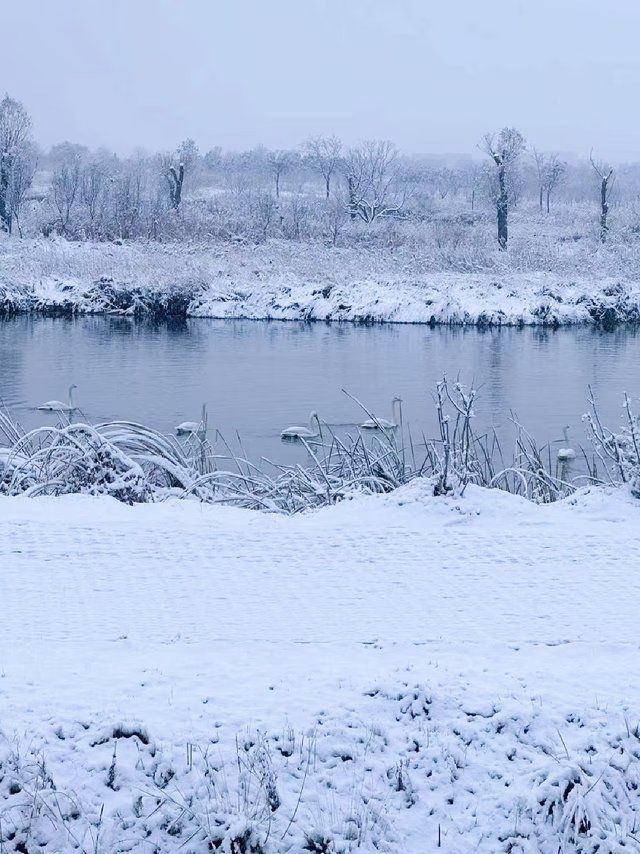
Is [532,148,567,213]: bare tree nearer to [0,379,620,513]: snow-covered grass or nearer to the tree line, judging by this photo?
the tree line

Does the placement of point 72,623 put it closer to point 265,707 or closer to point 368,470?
point 265,707

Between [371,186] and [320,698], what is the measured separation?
57.4 m

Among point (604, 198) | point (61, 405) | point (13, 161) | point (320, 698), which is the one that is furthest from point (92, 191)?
point (320, 698)

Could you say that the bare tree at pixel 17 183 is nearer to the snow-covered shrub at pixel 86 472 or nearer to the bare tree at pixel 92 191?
the bare tree at pixel 92 191

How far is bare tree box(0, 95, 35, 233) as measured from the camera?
4172 centimetres

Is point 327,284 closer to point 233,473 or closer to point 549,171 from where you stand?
point 233,473

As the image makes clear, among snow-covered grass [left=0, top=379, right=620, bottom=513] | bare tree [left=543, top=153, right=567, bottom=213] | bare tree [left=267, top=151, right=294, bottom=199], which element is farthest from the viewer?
bare tree [left=267, top=151, right=294, bottom=199]

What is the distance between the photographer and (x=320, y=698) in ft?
10.1

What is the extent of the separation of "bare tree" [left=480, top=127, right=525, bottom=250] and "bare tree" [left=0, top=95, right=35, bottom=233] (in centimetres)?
2010

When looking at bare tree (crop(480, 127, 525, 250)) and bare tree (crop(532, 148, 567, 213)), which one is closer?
bare tree (crop(480, 127, 525, 250))

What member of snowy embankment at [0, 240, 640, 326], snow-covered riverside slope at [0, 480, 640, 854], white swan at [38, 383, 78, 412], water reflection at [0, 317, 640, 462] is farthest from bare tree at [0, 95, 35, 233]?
snow-covered riverside slope at [0, 480, 640, 854]

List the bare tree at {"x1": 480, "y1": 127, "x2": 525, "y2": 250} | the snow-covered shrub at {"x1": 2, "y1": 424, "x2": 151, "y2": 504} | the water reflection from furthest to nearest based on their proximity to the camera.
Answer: the bare tree at {"x1": 480, "y1": 127, "x2": 525, "y2": 250}, the water reflection, the snow-covered shrub at {"x1": 2, "y1": 424, "x2": 151, "y2": 504}

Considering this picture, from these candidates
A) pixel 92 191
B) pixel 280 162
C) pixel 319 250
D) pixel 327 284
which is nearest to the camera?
pixel 327 284

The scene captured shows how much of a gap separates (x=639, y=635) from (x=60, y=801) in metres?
2.04
